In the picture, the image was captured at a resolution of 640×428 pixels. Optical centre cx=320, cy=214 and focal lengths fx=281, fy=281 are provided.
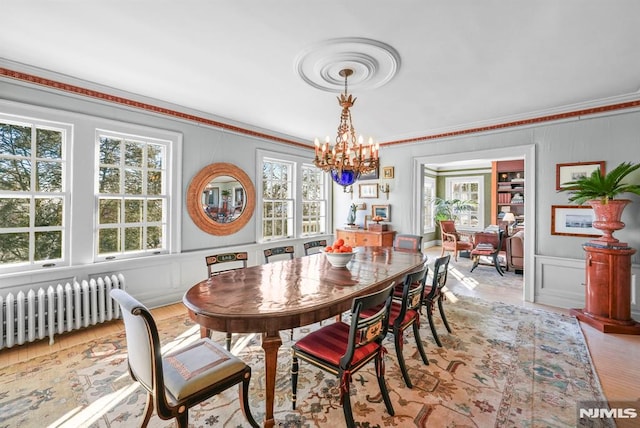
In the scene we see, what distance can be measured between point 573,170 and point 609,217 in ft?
2.85

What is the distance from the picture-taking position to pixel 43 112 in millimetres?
2879

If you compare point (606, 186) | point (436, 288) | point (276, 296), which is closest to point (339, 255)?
point (276, 296)

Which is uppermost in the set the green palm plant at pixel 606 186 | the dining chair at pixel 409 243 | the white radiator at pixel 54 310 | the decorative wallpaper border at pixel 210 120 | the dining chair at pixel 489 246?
the decorative wallpaper border at pixel 210 120

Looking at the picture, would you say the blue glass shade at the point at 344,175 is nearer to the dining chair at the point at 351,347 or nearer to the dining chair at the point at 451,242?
the dining chair at the point at 351,347

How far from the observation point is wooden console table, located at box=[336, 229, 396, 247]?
5.44 metres

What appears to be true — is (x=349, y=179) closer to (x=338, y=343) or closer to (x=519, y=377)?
(x=338, y=343)

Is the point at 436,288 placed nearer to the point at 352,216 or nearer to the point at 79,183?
the point at 352,216

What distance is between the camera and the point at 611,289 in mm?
3160

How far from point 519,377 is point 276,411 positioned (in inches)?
77.5

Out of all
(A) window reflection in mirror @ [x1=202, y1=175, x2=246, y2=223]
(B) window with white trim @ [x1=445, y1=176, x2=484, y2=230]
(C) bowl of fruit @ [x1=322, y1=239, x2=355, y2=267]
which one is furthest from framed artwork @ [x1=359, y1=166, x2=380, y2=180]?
(B) window with white trim @ [x1=445, y1=176, x2=484, y2=230]

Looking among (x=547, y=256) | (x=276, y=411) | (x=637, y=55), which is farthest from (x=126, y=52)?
(x=547, y=256)

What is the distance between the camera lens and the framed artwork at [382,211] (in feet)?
18.7

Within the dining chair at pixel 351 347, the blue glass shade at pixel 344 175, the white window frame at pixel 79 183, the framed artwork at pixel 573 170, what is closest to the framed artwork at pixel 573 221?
the framed artwork at pixel 573 170

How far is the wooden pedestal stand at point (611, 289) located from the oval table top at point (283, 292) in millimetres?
2122
